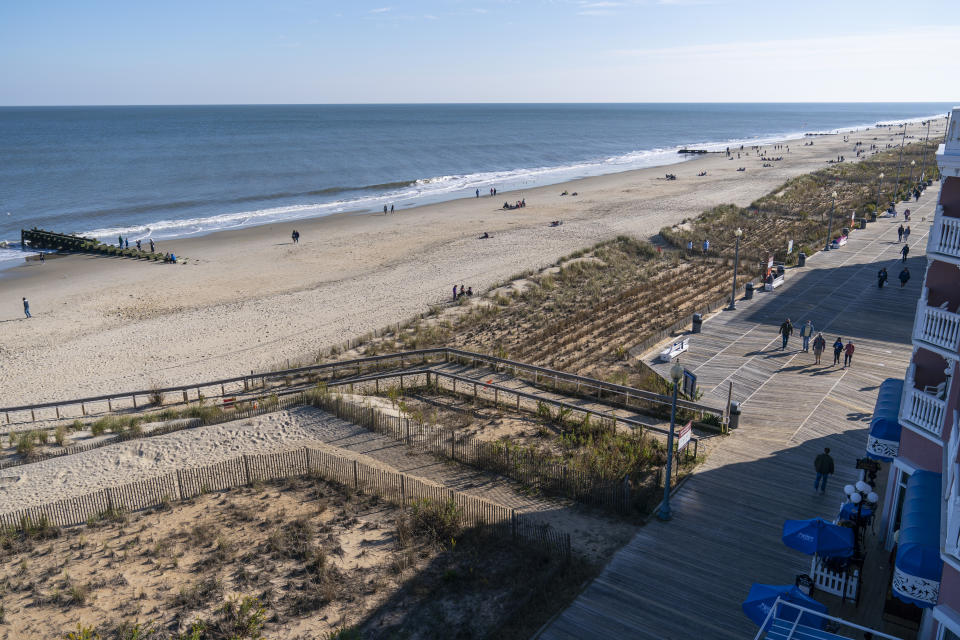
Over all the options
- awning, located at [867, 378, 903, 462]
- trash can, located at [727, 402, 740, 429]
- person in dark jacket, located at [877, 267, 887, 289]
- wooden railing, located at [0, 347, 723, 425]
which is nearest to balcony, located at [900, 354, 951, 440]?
awning, located at [867, 378, 903, 462]

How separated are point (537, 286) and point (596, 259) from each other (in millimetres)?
6736

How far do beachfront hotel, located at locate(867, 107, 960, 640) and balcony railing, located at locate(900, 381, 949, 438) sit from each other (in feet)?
0.05

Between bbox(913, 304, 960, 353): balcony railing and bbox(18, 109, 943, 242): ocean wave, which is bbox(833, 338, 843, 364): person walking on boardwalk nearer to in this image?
bbox(913, 304, 960, 353): balcony railing

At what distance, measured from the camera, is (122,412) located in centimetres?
2297

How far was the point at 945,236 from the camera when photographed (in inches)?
428

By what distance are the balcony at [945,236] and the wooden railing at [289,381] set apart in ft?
32.1

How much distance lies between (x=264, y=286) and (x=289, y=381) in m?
17.2

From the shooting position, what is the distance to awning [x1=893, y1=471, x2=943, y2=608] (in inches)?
332

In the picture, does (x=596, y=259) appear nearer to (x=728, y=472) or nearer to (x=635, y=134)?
(x=728, y=472)

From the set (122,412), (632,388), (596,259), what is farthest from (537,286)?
(122,412)

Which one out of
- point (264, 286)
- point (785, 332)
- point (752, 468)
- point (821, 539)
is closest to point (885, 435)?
point (821, 539)

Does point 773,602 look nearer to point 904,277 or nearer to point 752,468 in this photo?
point 752,468

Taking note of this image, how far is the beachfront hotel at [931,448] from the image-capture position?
8344mm

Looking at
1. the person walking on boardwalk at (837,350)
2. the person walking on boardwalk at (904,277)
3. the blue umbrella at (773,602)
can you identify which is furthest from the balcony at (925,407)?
the person walking on boardwalk at (904,277)
